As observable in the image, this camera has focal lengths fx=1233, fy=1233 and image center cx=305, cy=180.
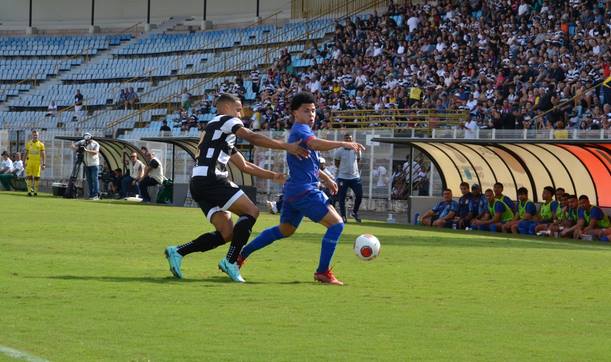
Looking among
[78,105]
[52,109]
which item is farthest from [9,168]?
[52,109]

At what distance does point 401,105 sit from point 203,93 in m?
19.6

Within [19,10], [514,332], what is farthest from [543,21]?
[19,10]

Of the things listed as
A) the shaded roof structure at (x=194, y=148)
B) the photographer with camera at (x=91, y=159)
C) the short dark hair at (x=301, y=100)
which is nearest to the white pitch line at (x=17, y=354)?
the short dark hair at (x=301, y=100)

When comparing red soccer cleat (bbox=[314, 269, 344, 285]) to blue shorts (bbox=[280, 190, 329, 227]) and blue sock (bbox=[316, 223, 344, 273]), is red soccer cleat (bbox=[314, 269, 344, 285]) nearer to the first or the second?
blue sock (bbox=[316, 223, 344, 273])

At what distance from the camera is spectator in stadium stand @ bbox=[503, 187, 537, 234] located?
2805 centimetres

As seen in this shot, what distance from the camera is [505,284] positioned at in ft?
44.9

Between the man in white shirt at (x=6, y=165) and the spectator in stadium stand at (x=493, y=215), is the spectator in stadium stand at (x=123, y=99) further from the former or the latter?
the spectator in stadium stand at (x=493, y=215)

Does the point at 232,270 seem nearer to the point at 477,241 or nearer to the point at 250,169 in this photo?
the point at 250,169

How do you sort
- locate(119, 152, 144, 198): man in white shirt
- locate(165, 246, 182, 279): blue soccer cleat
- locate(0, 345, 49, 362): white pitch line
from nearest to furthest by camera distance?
locate(0, 345, 49, 362): white pitch line < locate(165, 246, 182, 279): blue soccer cleat < locate(119, 152, 144, 198): man in white shirt

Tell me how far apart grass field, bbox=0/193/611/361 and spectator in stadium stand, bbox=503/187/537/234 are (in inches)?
333

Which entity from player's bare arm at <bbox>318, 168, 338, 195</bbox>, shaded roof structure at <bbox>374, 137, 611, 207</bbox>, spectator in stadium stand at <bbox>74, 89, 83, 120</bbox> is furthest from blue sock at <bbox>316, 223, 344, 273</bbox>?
Result: spectator in stadium stand at <bbox>74, 89, 83, 120</bbox>

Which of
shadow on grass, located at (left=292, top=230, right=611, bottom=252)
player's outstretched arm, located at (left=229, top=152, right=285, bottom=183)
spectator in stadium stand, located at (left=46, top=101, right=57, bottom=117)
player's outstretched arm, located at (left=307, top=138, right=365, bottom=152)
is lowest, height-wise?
shadow on grass, located at (left=292, top=230, right=611, bottom=252)

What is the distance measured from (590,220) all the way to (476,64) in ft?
58.2

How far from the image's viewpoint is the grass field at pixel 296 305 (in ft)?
27.1
